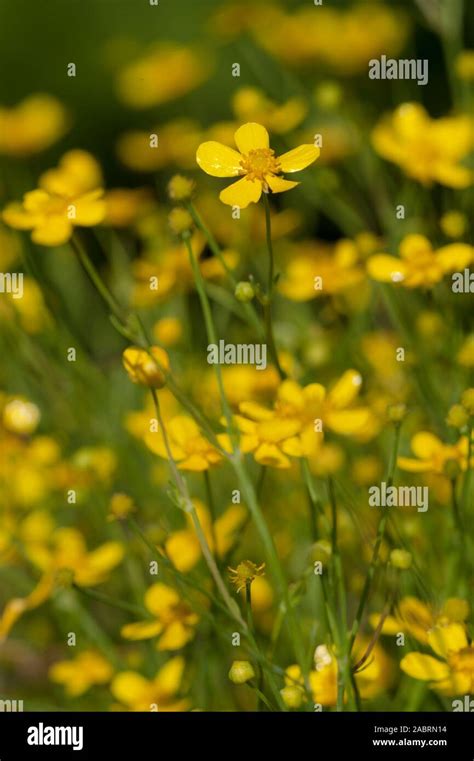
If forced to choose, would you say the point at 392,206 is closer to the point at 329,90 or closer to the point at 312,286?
the point at 329,90

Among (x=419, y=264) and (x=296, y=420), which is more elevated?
Answer: (x=419, y=264)

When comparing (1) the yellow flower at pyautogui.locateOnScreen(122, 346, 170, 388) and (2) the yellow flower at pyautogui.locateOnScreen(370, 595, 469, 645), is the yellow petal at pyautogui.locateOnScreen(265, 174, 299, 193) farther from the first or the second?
(2) the yellow flower at pyautogui.locateOnScreen(370, 595, 469, 645)

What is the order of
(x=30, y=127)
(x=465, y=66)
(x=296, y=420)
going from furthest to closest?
(x=30, y=127)
(x=465, y=66)
(x=296, y=420)

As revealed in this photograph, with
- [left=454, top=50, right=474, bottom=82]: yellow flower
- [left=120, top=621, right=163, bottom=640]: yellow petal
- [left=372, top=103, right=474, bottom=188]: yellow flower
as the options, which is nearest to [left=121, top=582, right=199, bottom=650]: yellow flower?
[left=120, top=621, right=163, bottom=640]: yellow petal

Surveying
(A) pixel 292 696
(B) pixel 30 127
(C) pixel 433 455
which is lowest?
(A) pixel 292 696

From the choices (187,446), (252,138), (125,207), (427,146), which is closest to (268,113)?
(427,146)

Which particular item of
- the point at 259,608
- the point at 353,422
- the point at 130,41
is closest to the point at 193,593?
the point at 259,608
